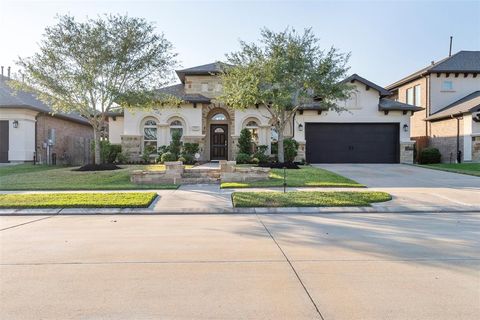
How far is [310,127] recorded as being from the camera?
1007 inches

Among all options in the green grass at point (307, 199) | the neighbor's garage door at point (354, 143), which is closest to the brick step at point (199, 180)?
the green grass at point (307, 199)

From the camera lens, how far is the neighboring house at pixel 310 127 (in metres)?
25.0

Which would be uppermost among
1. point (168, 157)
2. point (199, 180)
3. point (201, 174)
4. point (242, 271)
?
point (168, 157)

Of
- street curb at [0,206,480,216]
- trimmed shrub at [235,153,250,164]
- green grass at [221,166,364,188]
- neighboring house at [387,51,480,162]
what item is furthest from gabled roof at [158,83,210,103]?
neighboring house at [387,51,480,162]

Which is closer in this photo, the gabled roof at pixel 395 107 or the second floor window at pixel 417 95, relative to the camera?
the gabled roof at pixel 395 107

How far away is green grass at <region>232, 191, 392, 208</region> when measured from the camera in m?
10.9

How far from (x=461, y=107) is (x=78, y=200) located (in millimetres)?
24266

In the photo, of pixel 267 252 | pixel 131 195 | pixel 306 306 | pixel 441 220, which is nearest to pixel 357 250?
pixel 267 252

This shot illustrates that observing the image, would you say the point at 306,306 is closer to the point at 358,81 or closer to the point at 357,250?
the point at 357,250

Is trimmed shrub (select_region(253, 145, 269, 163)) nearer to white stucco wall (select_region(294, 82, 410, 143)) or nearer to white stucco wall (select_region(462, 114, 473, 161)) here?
white stucco wall (select_region(294, 82, 410, 143))

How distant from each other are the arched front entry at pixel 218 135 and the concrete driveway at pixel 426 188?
31.3 feet

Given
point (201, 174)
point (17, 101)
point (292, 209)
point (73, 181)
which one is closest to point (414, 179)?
point (292, 209)

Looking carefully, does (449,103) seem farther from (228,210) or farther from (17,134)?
(17,134)

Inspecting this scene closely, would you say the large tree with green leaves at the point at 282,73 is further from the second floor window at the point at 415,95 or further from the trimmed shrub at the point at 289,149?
the second floor window at the point at 415,95
